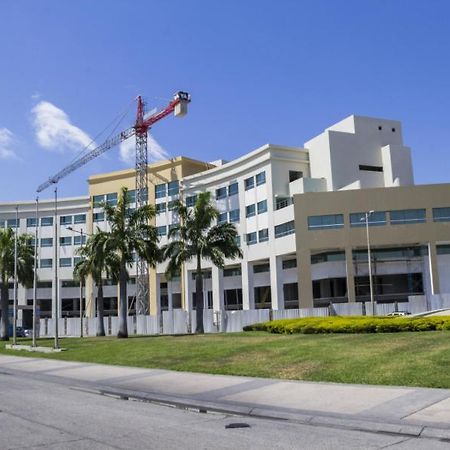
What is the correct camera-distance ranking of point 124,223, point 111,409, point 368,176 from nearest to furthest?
point 111,409, point 124,223, point 368,176

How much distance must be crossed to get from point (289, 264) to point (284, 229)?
8.36 metres

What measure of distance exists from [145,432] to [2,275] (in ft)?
154

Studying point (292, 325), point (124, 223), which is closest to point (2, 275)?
point (124, 223)

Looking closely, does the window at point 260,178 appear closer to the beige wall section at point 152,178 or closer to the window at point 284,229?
the window at point 284,229

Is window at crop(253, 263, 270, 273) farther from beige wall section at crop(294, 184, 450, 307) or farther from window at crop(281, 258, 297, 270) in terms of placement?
beige wall section at crop(294, 184, 450, 307)

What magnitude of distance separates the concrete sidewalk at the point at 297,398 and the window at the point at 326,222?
4172cm

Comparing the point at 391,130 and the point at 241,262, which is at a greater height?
the point at 391,130

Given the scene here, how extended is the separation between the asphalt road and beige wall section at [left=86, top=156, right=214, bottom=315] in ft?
225

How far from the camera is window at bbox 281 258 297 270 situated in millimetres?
68387

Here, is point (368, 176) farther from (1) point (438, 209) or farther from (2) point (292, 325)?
(2) point (292, 325)

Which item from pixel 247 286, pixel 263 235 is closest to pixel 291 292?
pixel 247 286

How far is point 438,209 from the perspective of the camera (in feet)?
188

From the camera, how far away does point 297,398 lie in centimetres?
1188

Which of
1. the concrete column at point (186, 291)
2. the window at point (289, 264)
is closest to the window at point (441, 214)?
the window at point (289, 264)
